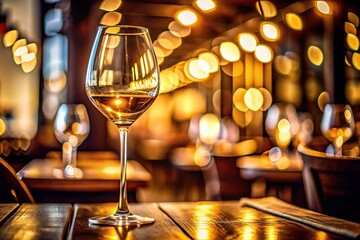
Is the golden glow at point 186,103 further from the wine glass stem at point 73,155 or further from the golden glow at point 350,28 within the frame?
the wine glass stem at point 73,155

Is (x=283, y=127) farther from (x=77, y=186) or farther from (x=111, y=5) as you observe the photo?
(x=111, y=5)

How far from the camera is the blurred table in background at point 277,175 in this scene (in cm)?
380

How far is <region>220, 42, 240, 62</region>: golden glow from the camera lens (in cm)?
845


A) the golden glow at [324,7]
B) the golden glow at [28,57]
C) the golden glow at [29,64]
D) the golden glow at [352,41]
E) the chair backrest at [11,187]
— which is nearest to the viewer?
the chair backrest at [11,187]

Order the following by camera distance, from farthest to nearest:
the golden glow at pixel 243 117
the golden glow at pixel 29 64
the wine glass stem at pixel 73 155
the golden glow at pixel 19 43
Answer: the golden glow at pixel 243 117
the golden glow at pixel 29 64
the golden glow at pixel 19 43
the wine glass stem at pixel 73 155

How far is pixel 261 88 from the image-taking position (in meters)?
12.9

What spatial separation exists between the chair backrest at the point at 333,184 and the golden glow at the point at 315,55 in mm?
10130

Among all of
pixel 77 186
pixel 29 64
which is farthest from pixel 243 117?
pixel 77 186

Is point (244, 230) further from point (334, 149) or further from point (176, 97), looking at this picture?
point (176, 97)

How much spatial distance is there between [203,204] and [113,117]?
1.20 feet

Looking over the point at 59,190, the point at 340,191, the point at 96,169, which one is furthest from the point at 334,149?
the point at 340,191

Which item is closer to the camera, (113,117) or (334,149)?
(113,117)

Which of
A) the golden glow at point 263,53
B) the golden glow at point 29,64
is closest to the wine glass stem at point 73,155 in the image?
the golden glow at point 263,53

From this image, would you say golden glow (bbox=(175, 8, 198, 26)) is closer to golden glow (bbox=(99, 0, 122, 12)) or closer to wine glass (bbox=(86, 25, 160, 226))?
golden glow (bbox=(99, 0, 122, 12))
